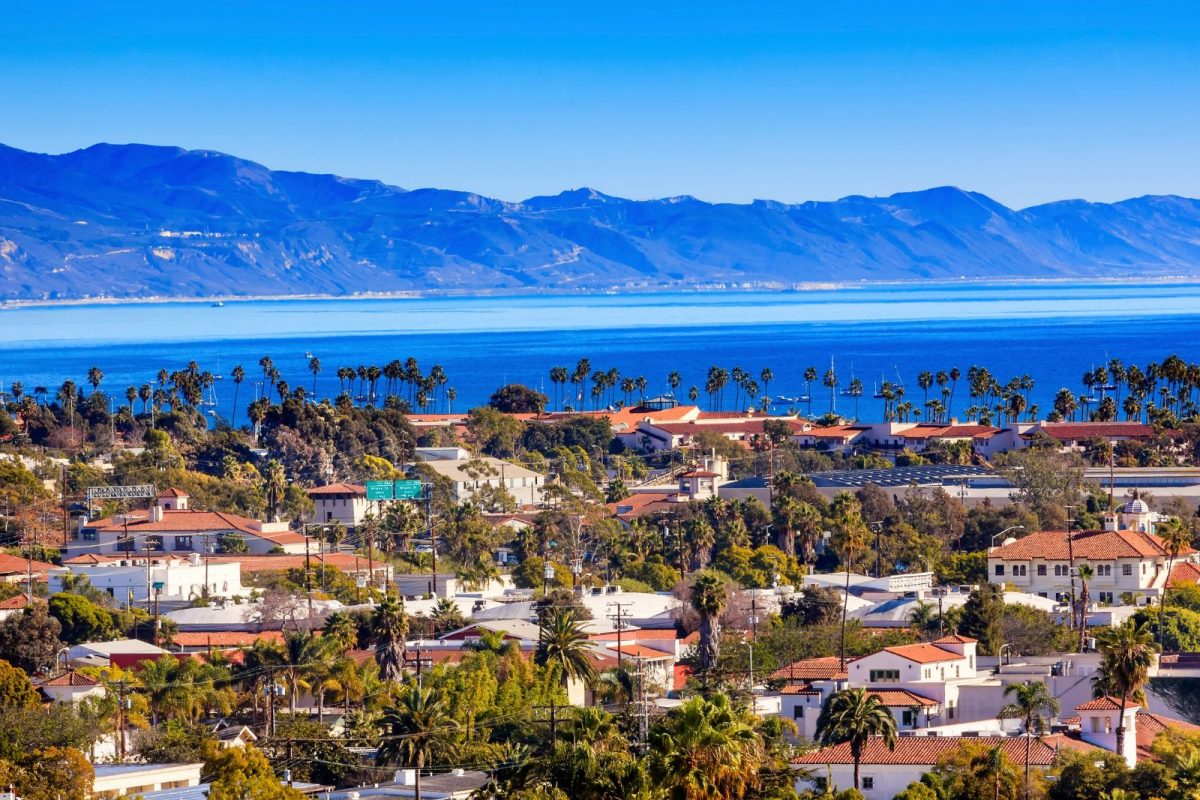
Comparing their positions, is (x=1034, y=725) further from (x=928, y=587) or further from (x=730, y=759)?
(x=928, y=587)

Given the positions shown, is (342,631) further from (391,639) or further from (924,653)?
(924,653)

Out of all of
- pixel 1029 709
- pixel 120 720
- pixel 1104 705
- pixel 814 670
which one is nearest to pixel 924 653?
pixel 814 670

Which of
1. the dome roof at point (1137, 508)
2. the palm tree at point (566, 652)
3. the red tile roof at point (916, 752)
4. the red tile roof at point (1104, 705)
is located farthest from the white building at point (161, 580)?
the red tile roof at point (1104, 705)

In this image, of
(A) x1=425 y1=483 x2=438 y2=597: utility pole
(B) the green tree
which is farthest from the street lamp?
(B) the green tree

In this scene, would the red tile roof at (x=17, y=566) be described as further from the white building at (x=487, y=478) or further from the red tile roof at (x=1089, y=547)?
the red tile roof at (x=1089, y=547)

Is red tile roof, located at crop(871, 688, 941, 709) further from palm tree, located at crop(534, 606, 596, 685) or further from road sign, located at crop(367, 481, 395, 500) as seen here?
road sign, located at crop(367, 481, 395, 500)

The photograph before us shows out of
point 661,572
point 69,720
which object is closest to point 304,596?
point 661,572
